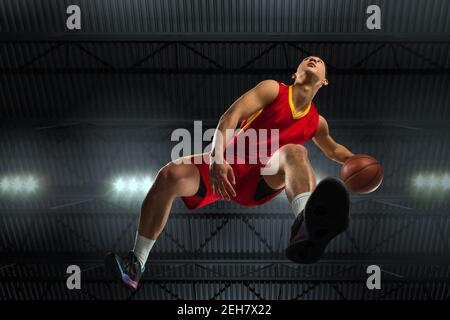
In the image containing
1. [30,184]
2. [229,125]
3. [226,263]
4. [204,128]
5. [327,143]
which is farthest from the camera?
[226,263]

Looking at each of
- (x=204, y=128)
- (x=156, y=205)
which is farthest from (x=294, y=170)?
(x=204, y=128)

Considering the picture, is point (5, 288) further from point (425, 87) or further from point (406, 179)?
point (425, 87)

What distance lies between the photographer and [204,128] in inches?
431

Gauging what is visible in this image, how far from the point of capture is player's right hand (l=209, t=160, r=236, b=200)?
3.96m

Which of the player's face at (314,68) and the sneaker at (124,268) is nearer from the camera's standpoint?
the sneaker at (124,268)

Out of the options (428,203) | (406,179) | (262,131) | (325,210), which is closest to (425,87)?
(406,179)

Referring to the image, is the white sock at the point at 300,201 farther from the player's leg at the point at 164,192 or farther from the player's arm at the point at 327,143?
the player's arm at the point at 327,143

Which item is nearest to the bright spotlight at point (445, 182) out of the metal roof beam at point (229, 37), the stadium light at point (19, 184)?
the metal roof beam at point (229, 37)

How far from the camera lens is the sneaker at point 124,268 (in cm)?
438

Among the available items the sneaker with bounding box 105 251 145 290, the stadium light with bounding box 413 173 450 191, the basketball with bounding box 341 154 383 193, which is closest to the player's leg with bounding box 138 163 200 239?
the sneaker with bounding box 105 251 145 290

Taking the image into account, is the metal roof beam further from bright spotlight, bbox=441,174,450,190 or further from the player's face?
the player's face

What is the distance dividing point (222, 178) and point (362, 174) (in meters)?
1.65

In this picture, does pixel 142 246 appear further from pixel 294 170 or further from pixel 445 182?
pixel 445 182
